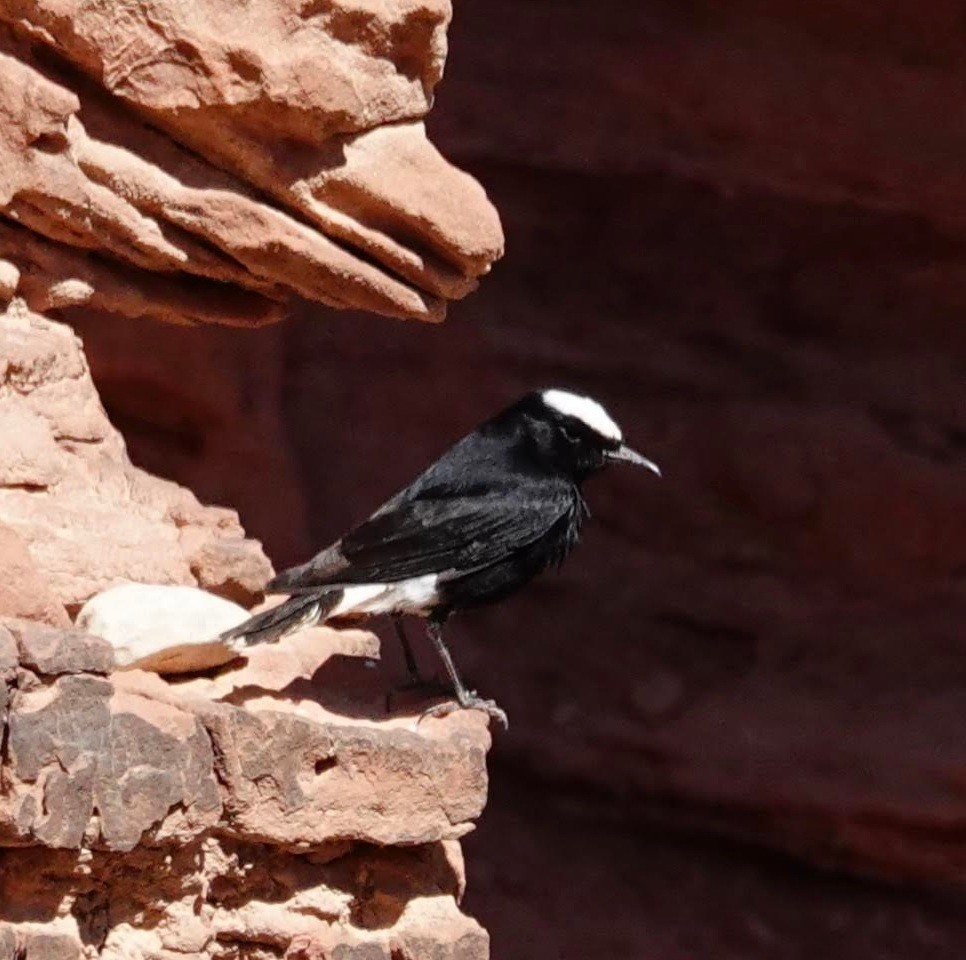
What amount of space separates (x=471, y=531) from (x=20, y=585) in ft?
3.56

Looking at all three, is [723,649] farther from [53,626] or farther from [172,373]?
[53,626]

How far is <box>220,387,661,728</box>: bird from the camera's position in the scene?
4.34 metres

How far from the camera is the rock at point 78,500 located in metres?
3.99

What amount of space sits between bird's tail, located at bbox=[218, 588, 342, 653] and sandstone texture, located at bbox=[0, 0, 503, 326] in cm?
56

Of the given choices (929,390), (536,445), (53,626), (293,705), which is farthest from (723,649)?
(53,626)

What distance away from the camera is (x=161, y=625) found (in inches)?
153

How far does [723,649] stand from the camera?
22.0ft

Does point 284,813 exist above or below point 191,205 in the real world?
below

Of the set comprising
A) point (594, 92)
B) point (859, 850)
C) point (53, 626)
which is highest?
point (53, 626)

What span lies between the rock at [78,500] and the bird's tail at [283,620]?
198 mm

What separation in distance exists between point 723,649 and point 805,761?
412 millimetres

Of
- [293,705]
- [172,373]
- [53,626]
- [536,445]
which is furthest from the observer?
[172,373]

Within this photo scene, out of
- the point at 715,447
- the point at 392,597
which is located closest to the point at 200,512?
the point at 392,597

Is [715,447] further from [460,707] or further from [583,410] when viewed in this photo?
[460,707]
